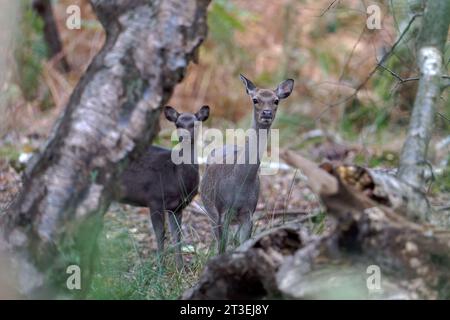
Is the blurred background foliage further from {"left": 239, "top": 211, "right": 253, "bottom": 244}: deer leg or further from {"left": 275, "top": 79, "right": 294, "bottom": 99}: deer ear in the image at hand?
{"left": 239, "top": 211, "right": 253, "bottom": 244}: deer leg

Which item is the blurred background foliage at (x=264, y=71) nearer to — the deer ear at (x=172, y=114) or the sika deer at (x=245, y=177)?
the deer ear at (x=172, y=114)

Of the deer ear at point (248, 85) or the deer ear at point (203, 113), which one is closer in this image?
the deer ear at point (248, 85)

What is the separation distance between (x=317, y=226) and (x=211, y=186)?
1.29 m

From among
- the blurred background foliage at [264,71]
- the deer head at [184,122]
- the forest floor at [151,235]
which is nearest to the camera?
the forest floor at [151,235]

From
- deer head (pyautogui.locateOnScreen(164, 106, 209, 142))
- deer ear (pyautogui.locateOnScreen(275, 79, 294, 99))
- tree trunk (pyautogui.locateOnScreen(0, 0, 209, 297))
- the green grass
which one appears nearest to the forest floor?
the green grass

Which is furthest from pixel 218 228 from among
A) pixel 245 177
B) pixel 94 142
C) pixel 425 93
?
pixel 94 142

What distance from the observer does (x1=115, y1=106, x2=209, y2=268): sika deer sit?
783 centimetres

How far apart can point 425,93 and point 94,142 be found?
2.35 m

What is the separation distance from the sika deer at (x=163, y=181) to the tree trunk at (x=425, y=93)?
284 centimetres

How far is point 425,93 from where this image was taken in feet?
17.7

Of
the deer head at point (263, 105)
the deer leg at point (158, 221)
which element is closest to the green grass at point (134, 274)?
the deer leg at point (158, 221)

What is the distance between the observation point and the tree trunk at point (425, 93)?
5043 mm

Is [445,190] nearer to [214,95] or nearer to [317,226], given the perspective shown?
[317,226]
